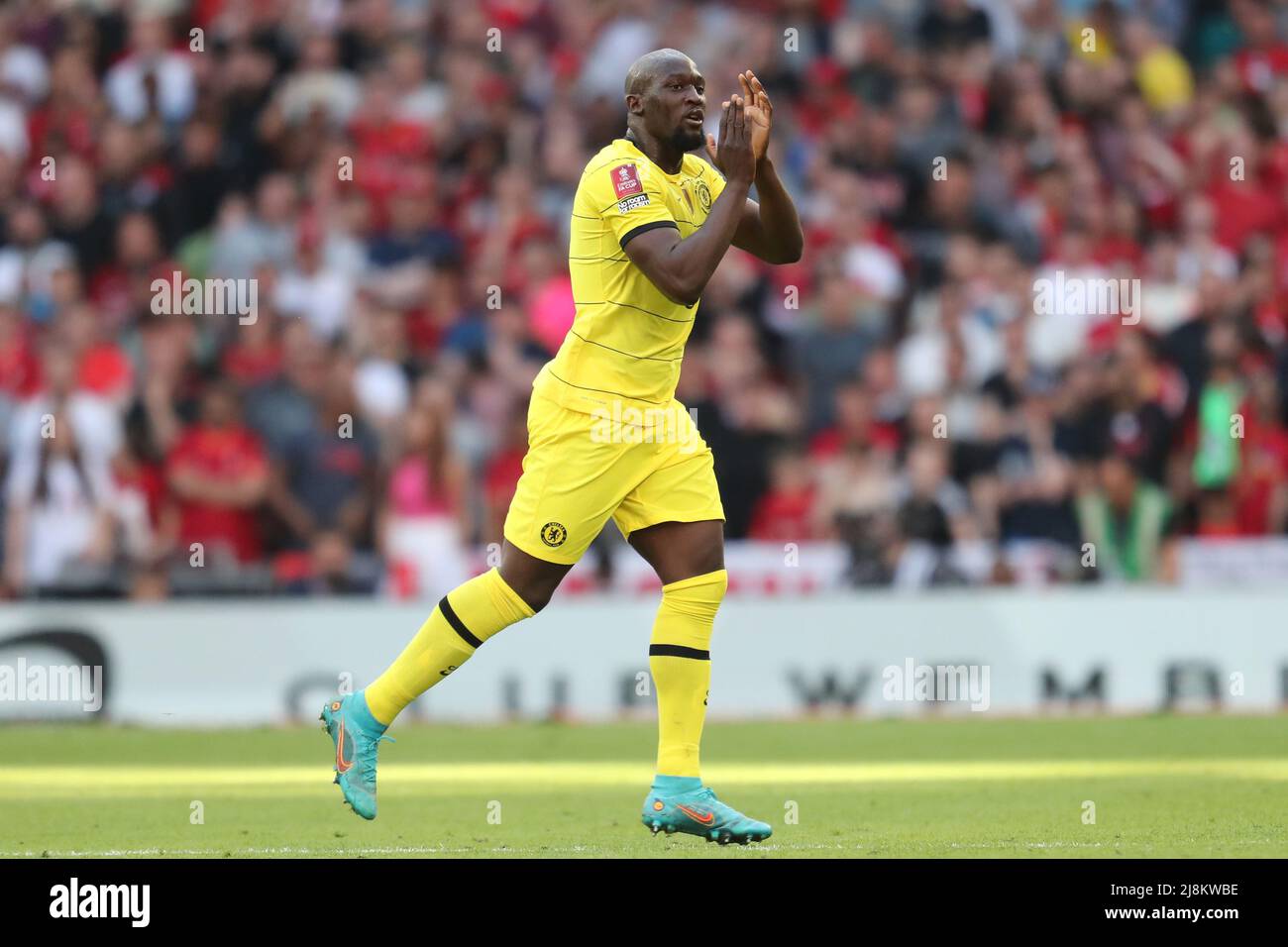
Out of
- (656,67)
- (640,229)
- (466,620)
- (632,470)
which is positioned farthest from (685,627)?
(656,67)

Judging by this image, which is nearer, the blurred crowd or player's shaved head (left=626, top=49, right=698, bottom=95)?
player's shaved head (left=626, top=49, right=698, bottom=95)

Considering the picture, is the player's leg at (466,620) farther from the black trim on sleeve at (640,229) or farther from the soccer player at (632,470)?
the black trim on sleeve at (640,229)

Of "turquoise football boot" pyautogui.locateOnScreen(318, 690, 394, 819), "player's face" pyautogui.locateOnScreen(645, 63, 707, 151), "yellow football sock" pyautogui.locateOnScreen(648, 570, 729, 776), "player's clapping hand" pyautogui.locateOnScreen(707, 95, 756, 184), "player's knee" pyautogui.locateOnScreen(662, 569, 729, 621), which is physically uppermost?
"player's face" pyautogui.locateOnScreen(645, 63, 707, 151)

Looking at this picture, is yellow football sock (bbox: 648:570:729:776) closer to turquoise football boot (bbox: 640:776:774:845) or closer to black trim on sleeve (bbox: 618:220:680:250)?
turquoise football boot (bbox: 640:776:774:845)

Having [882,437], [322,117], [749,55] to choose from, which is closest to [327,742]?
[882,437]

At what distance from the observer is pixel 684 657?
25.9ft

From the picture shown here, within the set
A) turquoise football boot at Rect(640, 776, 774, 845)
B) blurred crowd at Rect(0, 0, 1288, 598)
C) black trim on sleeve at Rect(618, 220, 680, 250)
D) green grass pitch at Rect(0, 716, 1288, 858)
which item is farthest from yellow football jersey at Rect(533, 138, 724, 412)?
blurred crowd at Rect(0, 0, 1288, 598)

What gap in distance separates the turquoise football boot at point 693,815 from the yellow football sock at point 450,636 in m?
0.82

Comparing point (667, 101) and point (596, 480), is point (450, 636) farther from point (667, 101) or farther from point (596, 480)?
point (667, 101)

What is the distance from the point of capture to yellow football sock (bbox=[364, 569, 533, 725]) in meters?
7.92

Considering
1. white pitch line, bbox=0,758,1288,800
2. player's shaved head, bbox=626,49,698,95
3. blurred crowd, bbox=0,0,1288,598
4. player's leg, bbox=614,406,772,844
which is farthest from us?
blurred crowd, bbox=0,0,1288,598

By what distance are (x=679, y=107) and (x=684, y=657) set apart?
199 cm

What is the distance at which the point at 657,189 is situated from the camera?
7789mm

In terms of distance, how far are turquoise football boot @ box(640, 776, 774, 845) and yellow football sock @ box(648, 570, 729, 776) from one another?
11 cm
